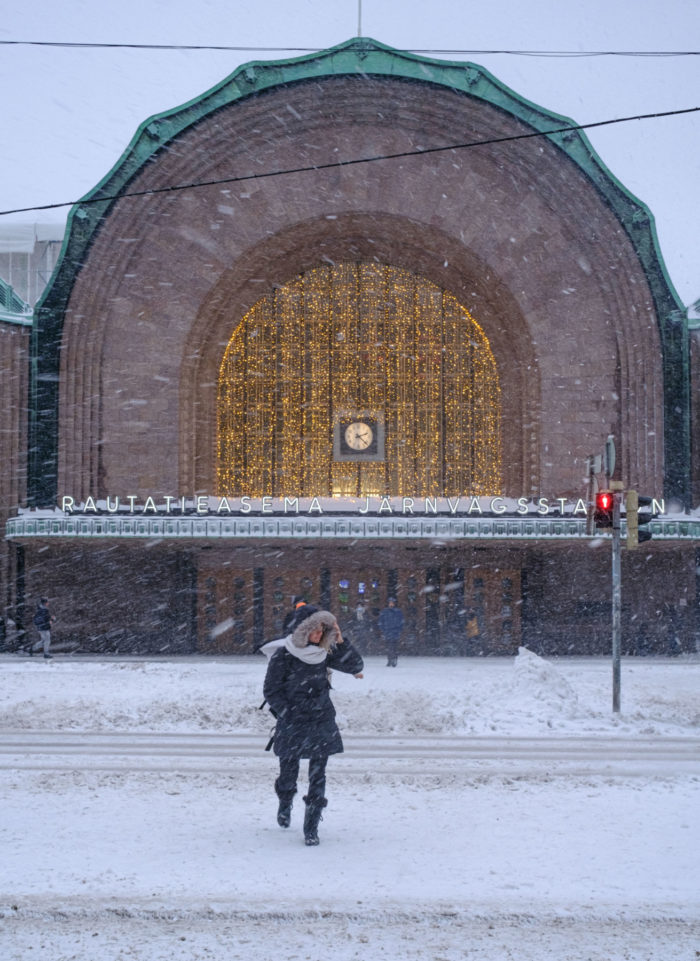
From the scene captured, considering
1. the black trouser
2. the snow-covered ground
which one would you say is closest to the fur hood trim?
the black trouser

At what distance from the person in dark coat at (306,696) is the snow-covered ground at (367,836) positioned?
1.88 ft

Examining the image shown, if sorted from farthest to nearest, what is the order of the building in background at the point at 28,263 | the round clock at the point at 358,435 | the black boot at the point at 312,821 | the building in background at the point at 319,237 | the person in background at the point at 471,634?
the building in background at the point at 28,263
the round clock at the point at 358,435
the person in background at the point at 471,634
the building in background at the point at 319,237
the black boot at the point at 312,821

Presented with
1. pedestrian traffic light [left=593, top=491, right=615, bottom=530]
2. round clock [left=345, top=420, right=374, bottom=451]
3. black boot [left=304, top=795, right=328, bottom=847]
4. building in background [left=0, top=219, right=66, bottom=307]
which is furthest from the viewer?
building in background [left=0, top=219, right=66, bottom=307]

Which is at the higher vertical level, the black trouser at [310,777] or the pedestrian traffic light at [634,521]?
the pedestrian traffic light at [634,521]

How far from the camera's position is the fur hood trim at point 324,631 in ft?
25.7

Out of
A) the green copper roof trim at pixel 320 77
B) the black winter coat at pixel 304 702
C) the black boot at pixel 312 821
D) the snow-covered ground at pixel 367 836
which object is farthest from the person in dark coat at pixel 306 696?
the green copper roof trim at pixel 320 77

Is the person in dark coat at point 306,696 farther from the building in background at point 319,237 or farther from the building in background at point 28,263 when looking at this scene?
the building in background at point 28,263

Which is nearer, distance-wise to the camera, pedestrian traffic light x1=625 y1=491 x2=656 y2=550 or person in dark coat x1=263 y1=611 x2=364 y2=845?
person in dark coat x1=263 y1=611 x2=364 y2=845

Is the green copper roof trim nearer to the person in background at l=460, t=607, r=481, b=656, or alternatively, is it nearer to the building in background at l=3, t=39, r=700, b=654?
the building in background at l=3, t=39, r=700, b=654

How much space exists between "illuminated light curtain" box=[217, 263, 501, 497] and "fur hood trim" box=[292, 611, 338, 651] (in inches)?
776

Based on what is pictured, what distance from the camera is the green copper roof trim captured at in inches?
1009

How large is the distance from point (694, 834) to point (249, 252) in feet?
70.8

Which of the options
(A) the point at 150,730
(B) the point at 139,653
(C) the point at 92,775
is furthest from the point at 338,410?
(C) the point at 92,775

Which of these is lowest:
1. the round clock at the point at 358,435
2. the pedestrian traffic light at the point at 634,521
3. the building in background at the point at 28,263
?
the pedestrian traffic light at the point at 634,521
